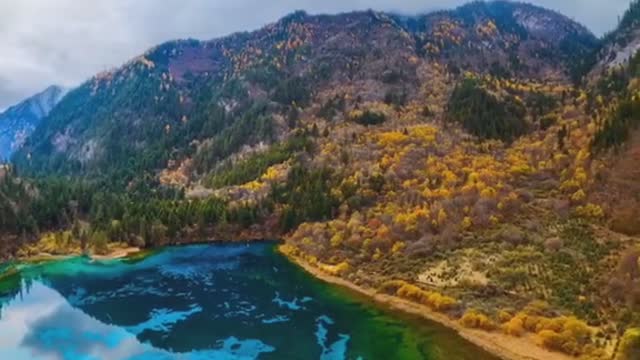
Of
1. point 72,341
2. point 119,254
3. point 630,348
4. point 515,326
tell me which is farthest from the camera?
point 119,254

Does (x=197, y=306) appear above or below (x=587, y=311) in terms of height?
below

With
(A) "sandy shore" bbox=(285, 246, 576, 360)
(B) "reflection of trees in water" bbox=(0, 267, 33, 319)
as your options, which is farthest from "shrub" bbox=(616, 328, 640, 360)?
(B) "reflection of trees in water" bbox=(0, 267, 33, 319)

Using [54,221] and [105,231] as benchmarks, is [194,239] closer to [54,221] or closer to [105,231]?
[105,231]

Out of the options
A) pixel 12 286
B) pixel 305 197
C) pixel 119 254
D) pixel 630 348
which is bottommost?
pixel 119 254

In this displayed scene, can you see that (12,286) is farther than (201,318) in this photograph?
Yes

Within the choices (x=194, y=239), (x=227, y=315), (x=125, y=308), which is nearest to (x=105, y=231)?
(x=194, y=239)

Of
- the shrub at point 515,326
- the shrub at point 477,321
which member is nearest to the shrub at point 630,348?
the shrub at point 515,326

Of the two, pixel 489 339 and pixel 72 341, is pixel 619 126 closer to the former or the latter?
pixel 489 339

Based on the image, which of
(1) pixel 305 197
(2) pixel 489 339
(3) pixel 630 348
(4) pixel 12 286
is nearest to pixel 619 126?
(2) pixel 489 339

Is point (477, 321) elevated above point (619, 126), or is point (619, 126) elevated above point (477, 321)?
point (619, 126)
